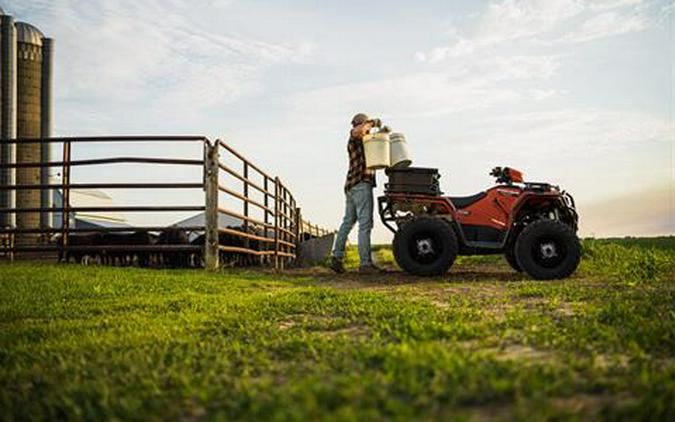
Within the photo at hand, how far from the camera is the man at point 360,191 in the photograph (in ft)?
28.1

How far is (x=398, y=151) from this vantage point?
8.24m

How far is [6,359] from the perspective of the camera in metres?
2.88

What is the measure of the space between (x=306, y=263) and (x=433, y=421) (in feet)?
41.3

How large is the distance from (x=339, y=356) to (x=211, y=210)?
6.43 metres

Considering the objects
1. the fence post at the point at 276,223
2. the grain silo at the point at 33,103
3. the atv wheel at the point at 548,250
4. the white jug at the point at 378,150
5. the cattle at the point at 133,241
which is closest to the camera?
the atv wheel at the point at 548,250

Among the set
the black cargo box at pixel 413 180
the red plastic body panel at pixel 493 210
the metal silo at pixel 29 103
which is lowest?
the red plastic body panel at pixel 493 210

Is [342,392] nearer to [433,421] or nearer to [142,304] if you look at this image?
[433,421]

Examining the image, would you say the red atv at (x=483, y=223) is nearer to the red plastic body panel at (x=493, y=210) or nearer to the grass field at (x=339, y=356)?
the red plastic body panel at (x=493, y=210)

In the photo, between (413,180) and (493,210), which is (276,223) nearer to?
(413,180)

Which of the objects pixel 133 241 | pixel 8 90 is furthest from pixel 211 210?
pixel 8 90

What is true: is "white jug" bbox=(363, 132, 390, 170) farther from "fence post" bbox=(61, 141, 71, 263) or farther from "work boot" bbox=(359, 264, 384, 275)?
"fence post" bbox=(61, 141, 71, 263)

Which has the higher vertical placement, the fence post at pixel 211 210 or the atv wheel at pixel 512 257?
the fence post at pixel 211 210

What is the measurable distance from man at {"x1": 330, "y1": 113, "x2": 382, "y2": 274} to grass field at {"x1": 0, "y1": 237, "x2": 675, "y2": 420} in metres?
3.47

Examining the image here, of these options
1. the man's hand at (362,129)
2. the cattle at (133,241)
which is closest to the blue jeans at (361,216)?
the man's hand at (362,129)
